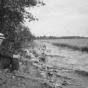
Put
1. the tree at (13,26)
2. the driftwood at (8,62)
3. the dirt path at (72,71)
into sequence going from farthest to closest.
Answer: the dirt path at (72,71)
the tree at (13,26)
the driftwood at (8,62)

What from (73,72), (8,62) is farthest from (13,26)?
(73,72)

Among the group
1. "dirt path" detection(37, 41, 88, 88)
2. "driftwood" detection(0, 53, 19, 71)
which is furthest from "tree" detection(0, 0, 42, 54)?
"dirt path" detection(37, 41, 88, 88)

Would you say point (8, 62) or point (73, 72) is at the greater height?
point (8, 62)

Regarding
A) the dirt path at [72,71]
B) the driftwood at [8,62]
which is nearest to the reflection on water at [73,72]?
the dirt path at [72,71]

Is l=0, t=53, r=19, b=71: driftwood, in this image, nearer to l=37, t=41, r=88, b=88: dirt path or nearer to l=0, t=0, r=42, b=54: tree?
l=0, t=0, r=42, b=54: tree

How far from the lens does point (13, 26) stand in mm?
9109

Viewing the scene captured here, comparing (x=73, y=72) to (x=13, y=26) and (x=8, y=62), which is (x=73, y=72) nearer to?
(x=13, y=26)

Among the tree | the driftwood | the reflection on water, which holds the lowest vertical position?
the reflection on water

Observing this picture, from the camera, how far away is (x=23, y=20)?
10102 mm

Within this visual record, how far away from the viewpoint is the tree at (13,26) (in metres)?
8.95

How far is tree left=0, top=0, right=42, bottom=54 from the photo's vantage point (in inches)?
352

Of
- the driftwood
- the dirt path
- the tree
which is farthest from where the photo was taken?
the dirt path

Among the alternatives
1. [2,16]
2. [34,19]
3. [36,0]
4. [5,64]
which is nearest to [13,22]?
[2,16]

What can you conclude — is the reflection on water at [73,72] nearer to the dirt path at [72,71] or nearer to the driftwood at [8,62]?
the dirt path at [72,71]
